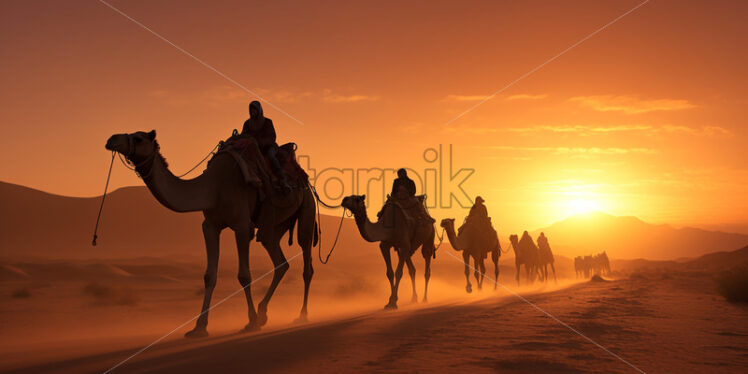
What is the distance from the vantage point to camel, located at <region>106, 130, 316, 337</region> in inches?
310

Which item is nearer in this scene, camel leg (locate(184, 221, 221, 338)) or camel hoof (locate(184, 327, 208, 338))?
camel hoof (locate(184, 327, 208, 338))

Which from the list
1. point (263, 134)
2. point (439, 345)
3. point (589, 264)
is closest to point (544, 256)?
point (589, 264)

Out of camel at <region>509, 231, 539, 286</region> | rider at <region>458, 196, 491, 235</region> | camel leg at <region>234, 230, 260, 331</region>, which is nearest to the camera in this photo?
camel leg at <region>234, 230, 260, 331</region>

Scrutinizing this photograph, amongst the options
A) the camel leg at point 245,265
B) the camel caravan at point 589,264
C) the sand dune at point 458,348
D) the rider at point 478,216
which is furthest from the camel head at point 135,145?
the camel caravan at point 589,264

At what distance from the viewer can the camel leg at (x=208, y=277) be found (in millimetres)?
8398

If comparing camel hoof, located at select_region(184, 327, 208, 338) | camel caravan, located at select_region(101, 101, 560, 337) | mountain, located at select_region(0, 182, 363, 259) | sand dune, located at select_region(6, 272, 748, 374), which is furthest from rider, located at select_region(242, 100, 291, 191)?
mountain, located at select_region(0, 182, 363, 259)

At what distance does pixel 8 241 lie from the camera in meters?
Result: 68.9

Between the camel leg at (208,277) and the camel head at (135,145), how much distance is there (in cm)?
155

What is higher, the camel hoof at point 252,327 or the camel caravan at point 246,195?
the camel caravan at point 246,195

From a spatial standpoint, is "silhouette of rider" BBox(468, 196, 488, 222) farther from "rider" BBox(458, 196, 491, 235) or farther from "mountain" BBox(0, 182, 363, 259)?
"mountain" BBox(0, 182, 363, 259)

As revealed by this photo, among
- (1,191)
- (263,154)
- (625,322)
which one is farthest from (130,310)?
(1,191)

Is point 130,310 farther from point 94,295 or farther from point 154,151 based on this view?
point 154,151

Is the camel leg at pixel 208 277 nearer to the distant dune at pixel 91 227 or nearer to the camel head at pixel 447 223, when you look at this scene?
the camel head at pixel 447 223

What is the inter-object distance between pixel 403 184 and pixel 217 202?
9.12m
